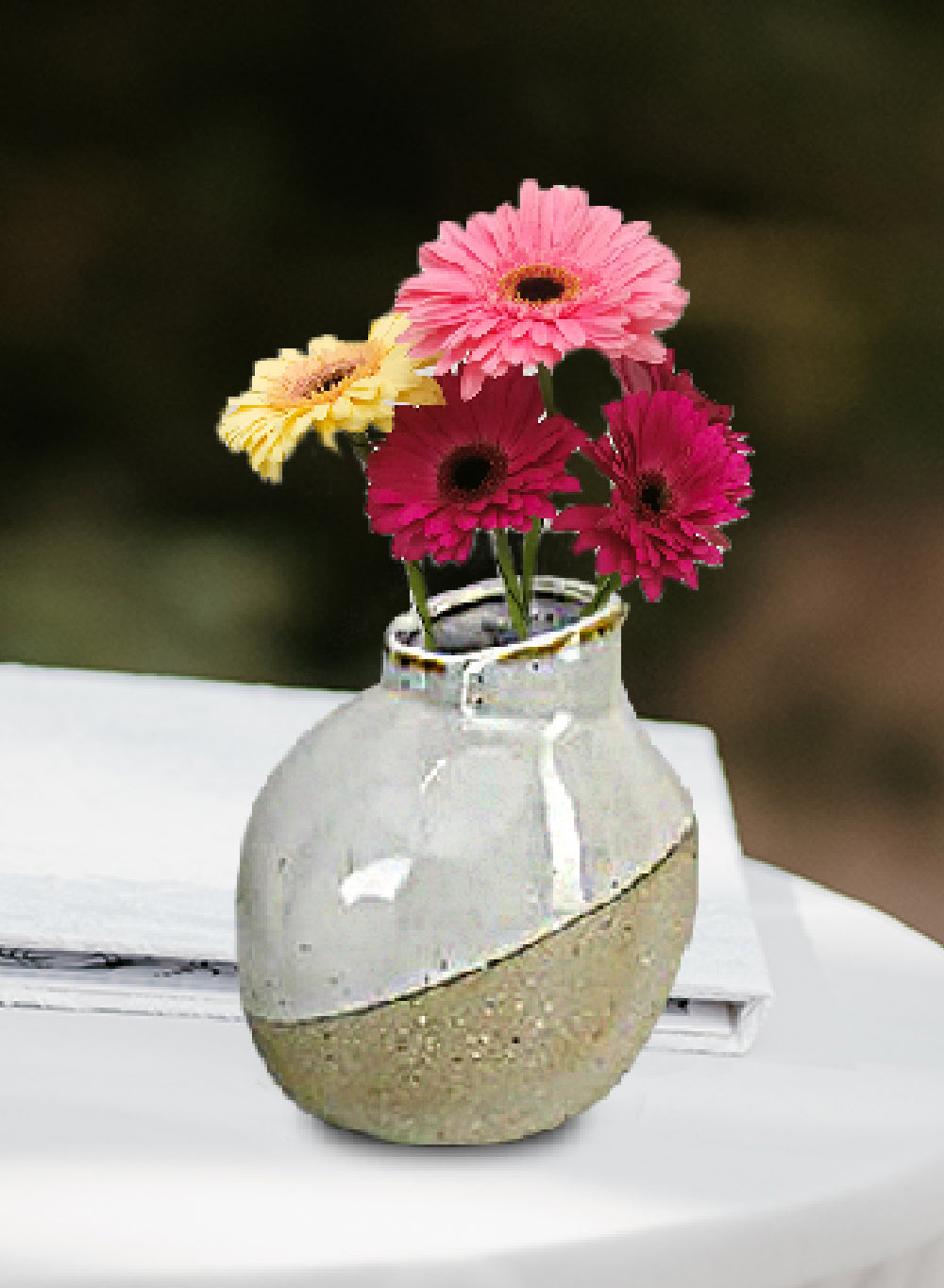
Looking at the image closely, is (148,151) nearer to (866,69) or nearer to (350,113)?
(350,113)

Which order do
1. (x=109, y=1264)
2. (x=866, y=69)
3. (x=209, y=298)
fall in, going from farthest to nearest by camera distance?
1. (x=209, y=298)
2. (x=866, y=69)
3. (x=109, y=1264)

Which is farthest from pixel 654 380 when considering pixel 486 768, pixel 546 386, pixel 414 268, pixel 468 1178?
pixel 414 268

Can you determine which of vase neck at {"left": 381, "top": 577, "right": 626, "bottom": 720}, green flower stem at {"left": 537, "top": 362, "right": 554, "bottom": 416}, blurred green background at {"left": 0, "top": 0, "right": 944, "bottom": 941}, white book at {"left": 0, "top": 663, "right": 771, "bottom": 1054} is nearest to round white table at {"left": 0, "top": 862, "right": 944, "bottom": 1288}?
white book at {"left": 0, "top": 663, "right": 771, "bottom": 1054}

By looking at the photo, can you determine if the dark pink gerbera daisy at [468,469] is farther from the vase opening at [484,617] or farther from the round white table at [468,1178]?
the round white table at [468,1178]

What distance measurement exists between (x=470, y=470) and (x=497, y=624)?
70mm

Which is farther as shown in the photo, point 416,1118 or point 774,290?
point 774,290

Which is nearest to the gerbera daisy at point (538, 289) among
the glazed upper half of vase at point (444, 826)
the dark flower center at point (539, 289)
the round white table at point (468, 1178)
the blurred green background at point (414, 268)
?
the dark flower center at point (539, 289)

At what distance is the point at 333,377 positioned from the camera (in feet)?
1.86

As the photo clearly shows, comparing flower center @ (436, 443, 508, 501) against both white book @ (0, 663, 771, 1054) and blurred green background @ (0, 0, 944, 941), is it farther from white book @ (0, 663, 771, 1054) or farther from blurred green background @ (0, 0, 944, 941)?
blurred green background @ (0, 0, 944, 941)

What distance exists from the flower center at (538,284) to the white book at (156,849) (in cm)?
28

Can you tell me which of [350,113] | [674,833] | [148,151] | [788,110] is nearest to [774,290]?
[788,110]

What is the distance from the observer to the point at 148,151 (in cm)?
138

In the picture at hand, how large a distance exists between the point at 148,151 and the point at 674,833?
100cm

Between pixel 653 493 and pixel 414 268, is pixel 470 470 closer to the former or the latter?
pixel 653 493
